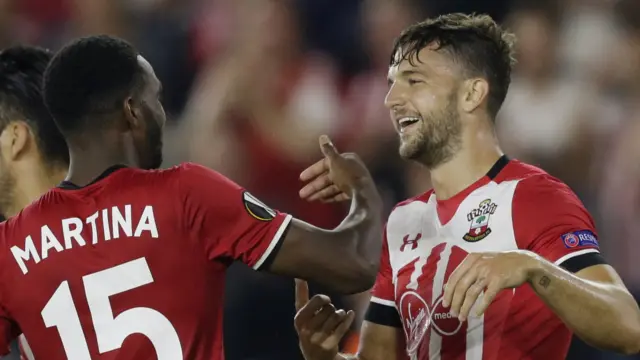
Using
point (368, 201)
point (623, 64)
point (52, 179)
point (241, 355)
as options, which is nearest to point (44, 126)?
point (52, 179)

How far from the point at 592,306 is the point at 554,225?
0.42 metres

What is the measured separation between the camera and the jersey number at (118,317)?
2.77 metres

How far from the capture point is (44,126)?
3371 mm

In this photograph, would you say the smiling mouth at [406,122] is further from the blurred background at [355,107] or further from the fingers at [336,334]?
the blurred background at [355,107]

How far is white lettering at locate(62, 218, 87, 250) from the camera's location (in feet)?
9.19

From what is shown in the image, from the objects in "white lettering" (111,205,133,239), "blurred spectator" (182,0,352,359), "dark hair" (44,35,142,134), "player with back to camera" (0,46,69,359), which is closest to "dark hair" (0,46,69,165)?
"player with back to camera" (0,46,69,359)

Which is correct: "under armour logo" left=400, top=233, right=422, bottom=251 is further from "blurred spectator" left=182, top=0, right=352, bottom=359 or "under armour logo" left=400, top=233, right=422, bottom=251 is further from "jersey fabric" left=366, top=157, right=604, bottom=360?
"blurred spectator" left=182, top=0, right=352, bottom=359

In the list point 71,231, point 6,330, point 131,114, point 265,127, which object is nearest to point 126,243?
point 71,231

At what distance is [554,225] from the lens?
3039mm

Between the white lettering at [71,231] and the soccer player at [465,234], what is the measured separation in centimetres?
79

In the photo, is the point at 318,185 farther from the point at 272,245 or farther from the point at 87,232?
the point at 87,232

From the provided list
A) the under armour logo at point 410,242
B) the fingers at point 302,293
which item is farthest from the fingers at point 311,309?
the under armour logo at point 410,242

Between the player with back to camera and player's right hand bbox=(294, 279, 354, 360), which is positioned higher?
the player with back to camera

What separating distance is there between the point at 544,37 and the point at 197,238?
3.56 metres
